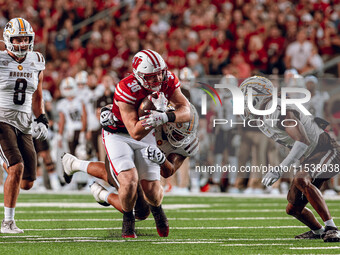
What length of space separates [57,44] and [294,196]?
10816mm

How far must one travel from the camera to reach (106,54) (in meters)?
14.8

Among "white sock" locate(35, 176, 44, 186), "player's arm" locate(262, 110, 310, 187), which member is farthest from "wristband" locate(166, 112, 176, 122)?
"white sock" locate(35, 176, 44, 186)

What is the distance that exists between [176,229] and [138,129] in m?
1.32

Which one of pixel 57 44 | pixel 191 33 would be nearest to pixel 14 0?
pixel 57 44

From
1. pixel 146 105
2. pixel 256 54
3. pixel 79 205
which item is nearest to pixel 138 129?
pixel 146 105

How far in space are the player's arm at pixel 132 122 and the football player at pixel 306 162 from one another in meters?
0.98

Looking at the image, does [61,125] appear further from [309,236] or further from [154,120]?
[309,236]

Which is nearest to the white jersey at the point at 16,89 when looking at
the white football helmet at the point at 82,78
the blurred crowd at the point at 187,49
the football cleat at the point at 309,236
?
the football cleat at the point at 309,236

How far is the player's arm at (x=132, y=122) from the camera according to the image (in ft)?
19.1

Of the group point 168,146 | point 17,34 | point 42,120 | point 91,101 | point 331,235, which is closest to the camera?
point 331,235

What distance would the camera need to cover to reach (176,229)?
6766 mm

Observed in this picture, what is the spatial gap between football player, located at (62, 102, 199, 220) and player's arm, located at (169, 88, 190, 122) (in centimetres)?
34

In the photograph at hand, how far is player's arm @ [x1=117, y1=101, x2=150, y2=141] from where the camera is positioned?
5832 mm

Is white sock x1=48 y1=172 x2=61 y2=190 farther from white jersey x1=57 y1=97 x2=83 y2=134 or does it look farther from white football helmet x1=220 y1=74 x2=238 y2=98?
white football helmet x1=220 y1=74 x2=238 y2=98
